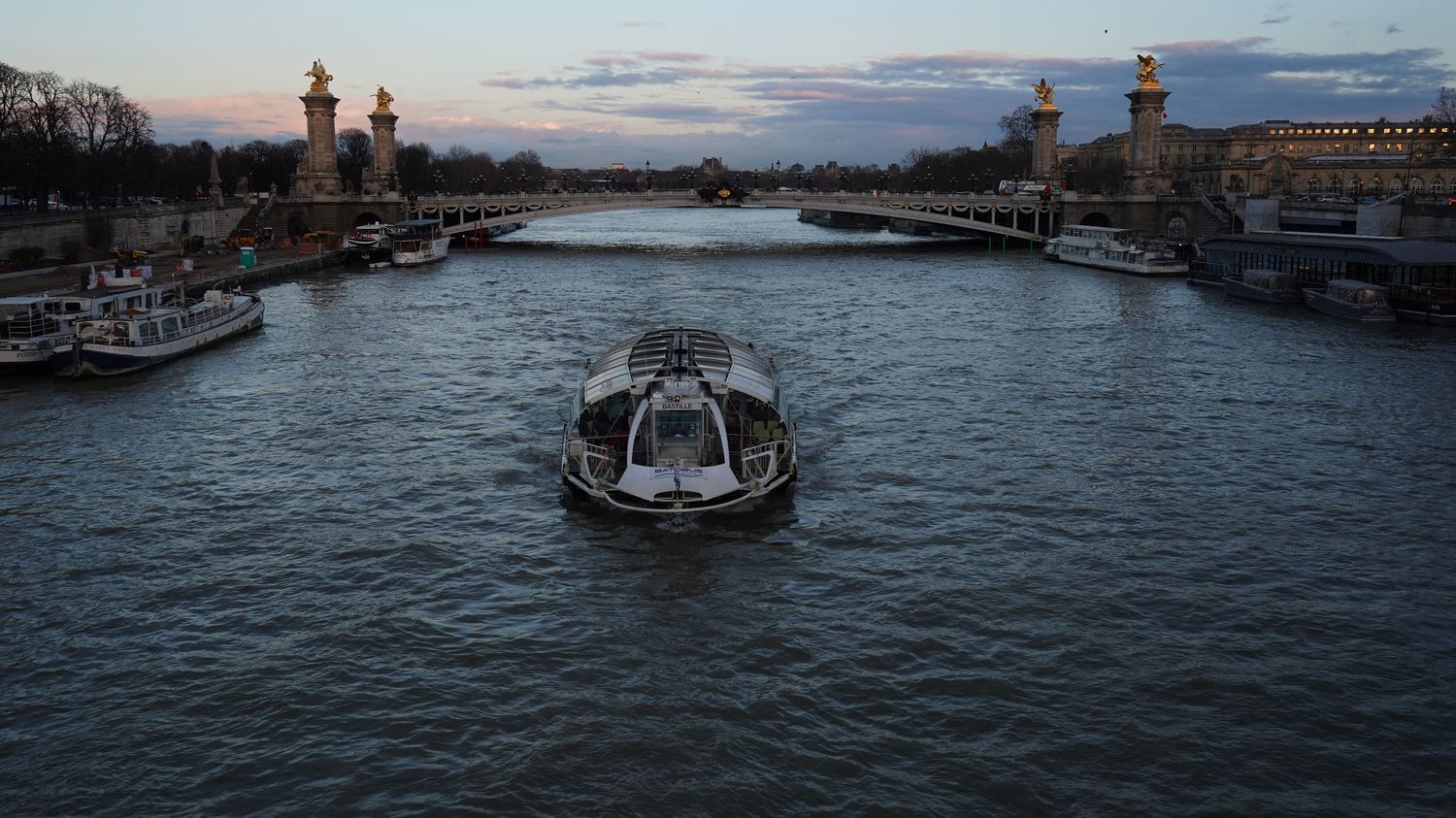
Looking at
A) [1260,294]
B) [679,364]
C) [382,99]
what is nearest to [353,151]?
[382,99]

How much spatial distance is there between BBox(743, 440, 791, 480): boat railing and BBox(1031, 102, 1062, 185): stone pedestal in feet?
A: 298

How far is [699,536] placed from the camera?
2138cm

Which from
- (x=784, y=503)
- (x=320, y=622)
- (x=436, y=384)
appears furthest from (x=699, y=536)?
(x=436, y=384)

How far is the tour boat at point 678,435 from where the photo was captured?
21516 millimetres

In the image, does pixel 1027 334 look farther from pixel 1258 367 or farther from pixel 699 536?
pixel 699 536

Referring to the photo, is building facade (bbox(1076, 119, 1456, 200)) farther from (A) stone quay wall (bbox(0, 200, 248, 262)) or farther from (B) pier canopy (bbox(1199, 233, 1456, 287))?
(A) stone quay wall (bbox(0, 200, 248, 262))

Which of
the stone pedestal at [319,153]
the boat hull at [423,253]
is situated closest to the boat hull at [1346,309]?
the boat hull at [423,253]

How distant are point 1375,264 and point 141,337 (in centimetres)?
4543

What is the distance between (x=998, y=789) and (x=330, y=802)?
6970 millimetres

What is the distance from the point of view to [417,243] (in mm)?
79562

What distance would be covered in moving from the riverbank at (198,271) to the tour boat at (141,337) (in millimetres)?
4588

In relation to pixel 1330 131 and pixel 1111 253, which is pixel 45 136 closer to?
pixel 1111 253

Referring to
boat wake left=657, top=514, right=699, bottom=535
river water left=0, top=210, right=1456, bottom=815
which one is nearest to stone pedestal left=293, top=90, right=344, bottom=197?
river water left=0, top=210, right=1456, bottom=815

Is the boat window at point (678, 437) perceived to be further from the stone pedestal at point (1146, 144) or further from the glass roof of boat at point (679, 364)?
the stone pedestal at point (1146, 144)
